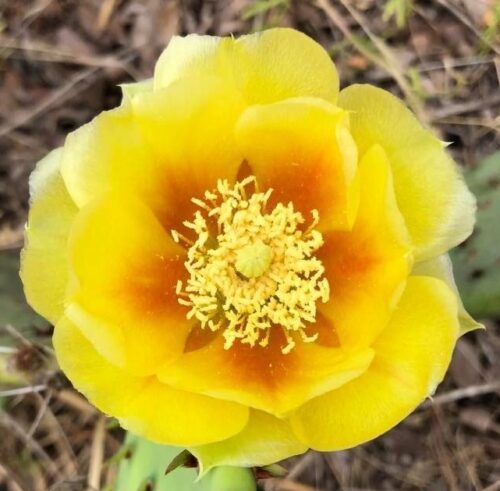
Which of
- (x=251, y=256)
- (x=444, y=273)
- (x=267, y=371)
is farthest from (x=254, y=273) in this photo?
(x=444, y=273)

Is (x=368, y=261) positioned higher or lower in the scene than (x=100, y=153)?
lower

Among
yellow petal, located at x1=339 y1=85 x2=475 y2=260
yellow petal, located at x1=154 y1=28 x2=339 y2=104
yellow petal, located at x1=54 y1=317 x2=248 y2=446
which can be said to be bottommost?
yellow petal, located at x1=54 y1=317 x2=248 y2=446

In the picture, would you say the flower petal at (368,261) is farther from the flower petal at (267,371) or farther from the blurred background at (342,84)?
the blurred background at (342,84)

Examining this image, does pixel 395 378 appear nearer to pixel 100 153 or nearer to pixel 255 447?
pixel 255 447

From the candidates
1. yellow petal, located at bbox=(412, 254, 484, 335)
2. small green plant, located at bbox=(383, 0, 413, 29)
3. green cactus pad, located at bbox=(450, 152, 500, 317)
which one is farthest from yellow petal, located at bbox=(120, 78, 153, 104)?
small green plant, located at bbox=(383, 0, 413, 29)

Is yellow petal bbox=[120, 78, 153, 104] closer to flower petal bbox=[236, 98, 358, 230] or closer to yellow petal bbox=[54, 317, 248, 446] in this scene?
flower petal bbox=[236, 98, 358, 230]

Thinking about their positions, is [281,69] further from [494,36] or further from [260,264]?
[494,36]

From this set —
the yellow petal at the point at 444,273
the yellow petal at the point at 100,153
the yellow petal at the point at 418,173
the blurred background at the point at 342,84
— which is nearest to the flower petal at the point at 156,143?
the yellow petal at the point at 100,153

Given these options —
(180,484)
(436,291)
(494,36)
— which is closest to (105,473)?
(180,484)
